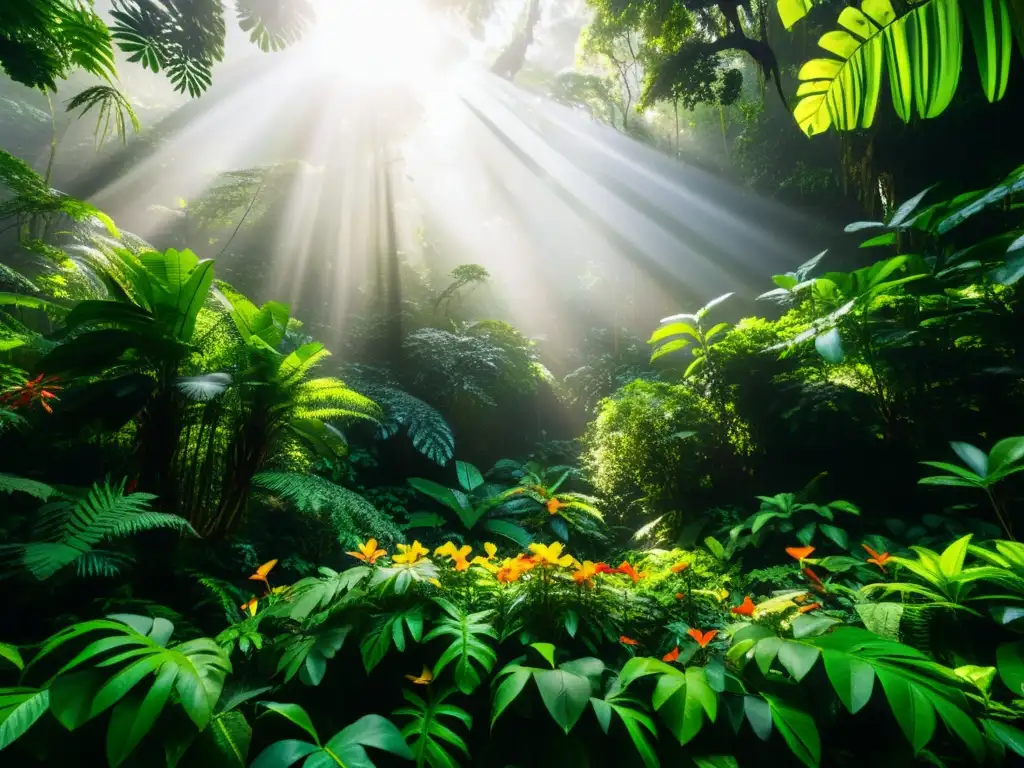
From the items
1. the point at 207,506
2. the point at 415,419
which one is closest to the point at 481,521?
the point at 415,419

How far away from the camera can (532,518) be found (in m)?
2.91

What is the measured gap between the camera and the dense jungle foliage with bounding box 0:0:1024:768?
76 centimetres

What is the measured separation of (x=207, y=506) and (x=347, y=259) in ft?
24.2

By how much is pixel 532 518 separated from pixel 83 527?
2.24 metres

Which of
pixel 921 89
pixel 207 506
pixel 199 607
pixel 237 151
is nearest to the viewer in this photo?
pixel 921 89

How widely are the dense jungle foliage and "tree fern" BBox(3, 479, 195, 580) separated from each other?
1 cm

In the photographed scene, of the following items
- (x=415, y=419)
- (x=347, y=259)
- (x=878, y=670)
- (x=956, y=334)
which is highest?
(x=347, y=259)

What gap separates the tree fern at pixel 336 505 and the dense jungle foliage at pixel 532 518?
0.06 ft

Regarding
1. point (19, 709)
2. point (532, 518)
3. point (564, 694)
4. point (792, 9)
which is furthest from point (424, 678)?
point (532, 518)

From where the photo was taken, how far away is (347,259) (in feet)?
27.5

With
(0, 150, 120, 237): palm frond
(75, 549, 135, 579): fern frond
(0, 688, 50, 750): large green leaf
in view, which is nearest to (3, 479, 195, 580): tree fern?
(75, 549, 135, 579): fern frond

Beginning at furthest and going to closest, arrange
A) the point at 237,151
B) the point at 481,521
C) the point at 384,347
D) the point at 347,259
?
the point at 237,151, the point at 347,259, the point at 384,347, the point at 481,521

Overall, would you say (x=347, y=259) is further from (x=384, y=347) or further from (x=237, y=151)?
(x=237, y=151)

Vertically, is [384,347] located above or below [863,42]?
below
